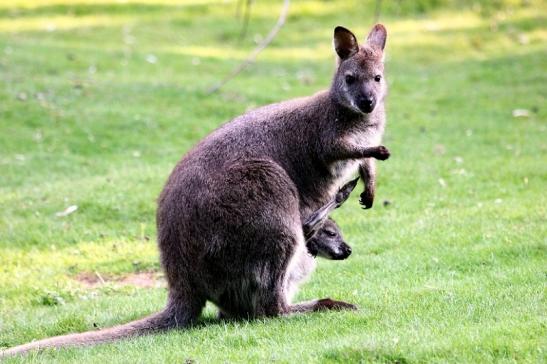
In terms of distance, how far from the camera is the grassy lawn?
596cm

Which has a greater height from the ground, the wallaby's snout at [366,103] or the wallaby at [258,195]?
the wallaby's snout at [366,103]

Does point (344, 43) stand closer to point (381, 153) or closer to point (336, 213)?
point (381, 153)

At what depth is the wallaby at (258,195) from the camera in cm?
Answer: 627

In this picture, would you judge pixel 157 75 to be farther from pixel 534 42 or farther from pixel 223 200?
pixel 223 200

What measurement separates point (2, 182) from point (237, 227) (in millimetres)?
A: 7501

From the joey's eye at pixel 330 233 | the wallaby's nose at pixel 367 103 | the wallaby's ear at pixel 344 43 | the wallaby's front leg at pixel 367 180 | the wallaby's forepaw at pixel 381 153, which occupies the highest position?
the wallaby's ear at pixel 344 43

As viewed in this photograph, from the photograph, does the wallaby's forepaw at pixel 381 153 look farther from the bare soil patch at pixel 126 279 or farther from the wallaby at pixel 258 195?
the bare soil patch at pixel 126 279

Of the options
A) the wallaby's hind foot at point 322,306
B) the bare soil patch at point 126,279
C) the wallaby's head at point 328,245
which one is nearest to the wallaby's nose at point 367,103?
the wallaby's head at point 328,245

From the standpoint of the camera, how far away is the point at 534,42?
21.8m

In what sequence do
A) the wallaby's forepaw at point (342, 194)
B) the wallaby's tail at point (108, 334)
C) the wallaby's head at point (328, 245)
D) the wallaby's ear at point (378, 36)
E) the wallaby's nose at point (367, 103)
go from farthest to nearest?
the wallaby's head at point (328, 245) → the wallaby's ear at point (378, 36) → the wallaby's forepaw at point (342, 194) → the wallaby's nose at point (367, 103) → the wallaby's tail at point (108, 334)

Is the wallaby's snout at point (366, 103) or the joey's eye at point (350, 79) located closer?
the wallaby's snout at point (366, 103)

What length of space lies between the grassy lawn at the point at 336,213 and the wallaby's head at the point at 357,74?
5.12ft

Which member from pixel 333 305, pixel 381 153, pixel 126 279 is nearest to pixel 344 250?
pixel 333 305

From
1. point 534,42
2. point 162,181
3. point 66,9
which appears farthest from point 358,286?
point 66,9
